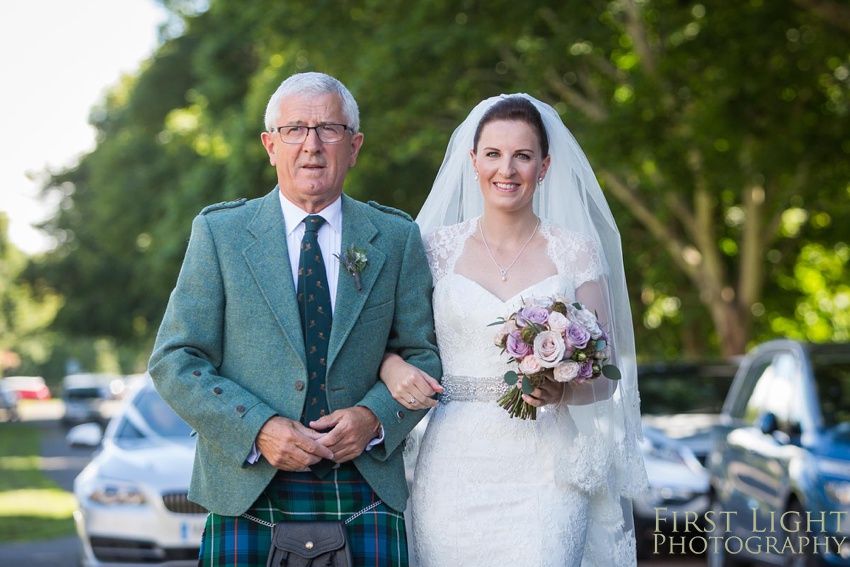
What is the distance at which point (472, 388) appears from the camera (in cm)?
507

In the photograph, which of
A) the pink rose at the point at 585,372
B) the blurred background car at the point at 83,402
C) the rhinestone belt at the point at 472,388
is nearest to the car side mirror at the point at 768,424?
the rhinestone belt at the point at 472,388

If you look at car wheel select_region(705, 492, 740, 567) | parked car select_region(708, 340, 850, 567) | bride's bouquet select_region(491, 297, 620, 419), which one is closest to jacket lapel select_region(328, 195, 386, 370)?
bride's bouquet select_region(491, 297, 620, 419)

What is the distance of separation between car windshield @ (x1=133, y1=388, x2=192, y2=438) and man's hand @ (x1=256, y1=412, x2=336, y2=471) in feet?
19.0

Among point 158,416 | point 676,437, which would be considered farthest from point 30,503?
point 676,437

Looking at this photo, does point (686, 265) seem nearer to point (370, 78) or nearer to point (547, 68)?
point (547, 68)

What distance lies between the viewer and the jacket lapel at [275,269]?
4367 millimetres

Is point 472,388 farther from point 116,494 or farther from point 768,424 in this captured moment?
point 116,494

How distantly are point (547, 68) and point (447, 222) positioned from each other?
40.5ft

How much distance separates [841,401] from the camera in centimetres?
905

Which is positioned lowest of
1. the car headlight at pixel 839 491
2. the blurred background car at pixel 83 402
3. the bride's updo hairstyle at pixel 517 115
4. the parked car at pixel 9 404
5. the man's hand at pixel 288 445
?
the parked car at pixel 9 404

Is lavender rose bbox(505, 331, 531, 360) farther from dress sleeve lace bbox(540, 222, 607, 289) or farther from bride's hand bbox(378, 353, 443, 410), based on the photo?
dress sleeve lace bbox(540, 222, 607, 289)

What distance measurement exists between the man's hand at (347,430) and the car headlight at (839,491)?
15.4ft

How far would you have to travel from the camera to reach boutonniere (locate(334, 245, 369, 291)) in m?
4.50

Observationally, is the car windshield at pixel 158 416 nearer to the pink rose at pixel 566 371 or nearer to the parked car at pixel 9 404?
the pink rose at pixel 566 371
